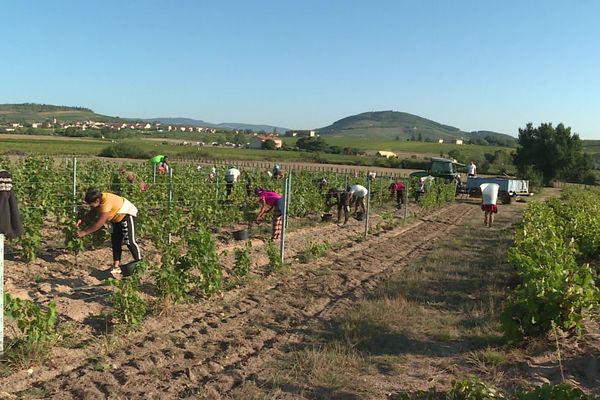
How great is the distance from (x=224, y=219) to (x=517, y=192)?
892 inches

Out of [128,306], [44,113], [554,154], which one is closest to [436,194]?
[128,306]

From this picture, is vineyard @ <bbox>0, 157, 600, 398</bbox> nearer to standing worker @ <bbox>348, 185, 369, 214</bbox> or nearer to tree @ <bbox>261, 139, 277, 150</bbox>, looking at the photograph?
standing worker @ <bbox>348, 185, 369, 214</bbox>

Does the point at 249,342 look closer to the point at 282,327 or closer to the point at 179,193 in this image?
the point at 282,327

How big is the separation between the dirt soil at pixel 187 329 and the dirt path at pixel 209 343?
1 cm

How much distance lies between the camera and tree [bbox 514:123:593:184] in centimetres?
5053

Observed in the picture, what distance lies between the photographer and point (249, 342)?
5340 mm

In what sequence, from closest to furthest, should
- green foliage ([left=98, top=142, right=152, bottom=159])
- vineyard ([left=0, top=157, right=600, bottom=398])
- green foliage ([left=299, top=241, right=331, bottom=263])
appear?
vineyard ([left=0, top=157, right=600, bottom=398]), green foliage ([left=299, top=241, right=331, bottom=263]), green foliage ([left=98, top=142, right=152, bottom=159])

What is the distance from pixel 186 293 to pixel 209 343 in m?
1.38

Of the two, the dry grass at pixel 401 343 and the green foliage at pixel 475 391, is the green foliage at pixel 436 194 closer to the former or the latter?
the dry grass at pixel 401 343

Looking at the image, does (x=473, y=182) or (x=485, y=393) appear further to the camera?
(x=473, y=182)

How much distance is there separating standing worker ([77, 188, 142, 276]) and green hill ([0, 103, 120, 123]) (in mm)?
153673

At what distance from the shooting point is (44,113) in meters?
165

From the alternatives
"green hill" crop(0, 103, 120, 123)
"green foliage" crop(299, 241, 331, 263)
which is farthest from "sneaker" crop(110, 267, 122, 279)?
"green hill" crop(0, 103, 120, 123)

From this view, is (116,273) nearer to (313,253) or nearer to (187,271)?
(187,271)
